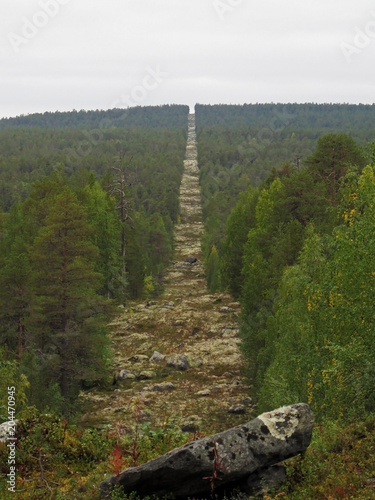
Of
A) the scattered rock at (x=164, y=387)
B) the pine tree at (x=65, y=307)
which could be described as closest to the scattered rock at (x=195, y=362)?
the scattered rock at (x=164, y=387)

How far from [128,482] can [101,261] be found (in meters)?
39.2

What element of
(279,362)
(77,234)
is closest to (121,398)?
(77,234)

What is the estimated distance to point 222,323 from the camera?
47594 mm

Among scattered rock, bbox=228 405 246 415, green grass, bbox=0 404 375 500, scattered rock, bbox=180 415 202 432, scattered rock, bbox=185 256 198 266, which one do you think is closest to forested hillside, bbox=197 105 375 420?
scattered rock, bbox=228 405 246 415

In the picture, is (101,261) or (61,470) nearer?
(61,470)

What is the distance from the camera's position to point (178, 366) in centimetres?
3812

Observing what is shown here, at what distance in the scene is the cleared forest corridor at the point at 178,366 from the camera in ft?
100

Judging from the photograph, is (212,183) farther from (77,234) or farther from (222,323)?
(77,234)

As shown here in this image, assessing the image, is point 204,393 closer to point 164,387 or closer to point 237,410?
point 164,387

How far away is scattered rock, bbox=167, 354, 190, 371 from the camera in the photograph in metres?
38.0

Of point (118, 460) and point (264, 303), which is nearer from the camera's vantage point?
point (118, 460)

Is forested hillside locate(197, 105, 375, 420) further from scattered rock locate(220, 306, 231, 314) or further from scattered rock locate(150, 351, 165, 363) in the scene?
scattered rock locate(150, 351, 165, 363)

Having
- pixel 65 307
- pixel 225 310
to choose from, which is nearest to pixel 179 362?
pixel 65 307

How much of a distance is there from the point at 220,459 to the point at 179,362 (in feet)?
96.3
